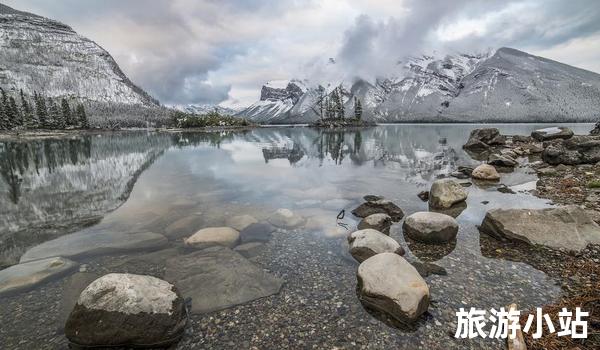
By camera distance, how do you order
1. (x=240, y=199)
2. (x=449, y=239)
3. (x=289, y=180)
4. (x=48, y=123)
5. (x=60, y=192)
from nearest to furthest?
1. (x=449, y=239)
2. (x=240, y=199)
3. (x=60, y=192)
4. (x=289, y=180)
5. (x=48, y=123)

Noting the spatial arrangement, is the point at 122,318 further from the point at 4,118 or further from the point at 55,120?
the point at 55,120

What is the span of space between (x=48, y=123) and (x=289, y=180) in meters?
182

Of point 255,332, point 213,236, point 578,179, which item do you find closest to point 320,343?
point 255,332

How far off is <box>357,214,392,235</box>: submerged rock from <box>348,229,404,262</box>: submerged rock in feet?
8.46

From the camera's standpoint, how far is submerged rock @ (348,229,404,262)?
453 inches

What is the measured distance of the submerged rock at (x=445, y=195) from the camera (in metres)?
18.1

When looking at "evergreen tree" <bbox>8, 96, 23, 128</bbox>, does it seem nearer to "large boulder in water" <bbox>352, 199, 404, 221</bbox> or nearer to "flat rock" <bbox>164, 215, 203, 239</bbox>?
"flat rock" <bbox>164, 215, 203, 239</bbox>

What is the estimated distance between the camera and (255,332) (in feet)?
26.1

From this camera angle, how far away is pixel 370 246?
11625 mm

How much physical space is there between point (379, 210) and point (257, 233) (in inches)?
282

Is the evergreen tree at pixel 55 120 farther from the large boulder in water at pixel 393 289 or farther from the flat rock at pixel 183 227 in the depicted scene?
the large boulder in water at pixel 393 289

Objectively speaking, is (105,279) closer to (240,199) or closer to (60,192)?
(240,199)

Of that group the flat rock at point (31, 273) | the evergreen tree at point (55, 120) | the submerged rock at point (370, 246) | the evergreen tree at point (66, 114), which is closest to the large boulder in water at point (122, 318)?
the flat rock at point (31, 273)

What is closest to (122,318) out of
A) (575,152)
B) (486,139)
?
(575,152)
